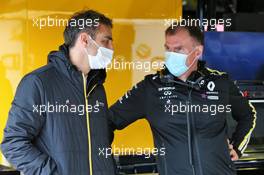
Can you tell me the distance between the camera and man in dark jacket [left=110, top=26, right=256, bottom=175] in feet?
6.63

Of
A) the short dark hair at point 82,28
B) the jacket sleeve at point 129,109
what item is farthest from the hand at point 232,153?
the short dark hair at point 82,28

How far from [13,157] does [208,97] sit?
967mm

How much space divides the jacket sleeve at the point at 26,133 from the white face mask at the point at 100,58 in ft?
0.86

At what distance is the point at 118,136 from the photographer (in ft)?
9.37

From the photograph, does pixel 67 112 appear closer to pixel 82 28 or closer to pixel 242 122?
pixel 82 28

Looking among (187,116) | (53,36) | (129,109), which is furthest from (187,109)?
(53,36)

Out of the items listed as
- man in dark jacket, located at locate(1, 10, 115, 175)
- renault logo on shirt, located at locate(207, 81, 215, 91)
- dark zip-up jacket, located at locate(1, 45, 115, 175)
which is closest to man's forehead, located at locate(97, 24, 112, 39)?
man in dark jacket, located at locate(1, 10, 115, 175)

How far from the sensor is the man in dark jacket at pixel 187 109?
202 centimetres

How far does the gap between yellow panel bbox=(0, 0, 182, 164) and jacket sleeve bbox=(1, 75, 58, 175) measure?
100 centimetres

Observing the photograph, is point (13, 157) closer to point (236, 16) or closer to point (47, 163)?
point (47, 163)

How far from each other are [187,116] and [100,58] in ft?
1.63

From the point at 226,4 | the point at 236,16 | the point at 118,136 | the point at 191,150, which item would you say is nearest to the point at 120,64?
the point at 118,136

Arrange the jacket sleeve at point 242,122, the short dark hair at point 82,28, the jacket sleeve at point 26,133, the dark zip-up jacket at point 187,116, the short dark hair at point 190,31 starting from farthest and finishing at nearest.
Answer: the jacket sleeve at point 242,122 → the short dark hair at point 190,31 → the dark zip-up jacket at point 187,116 → the short dark hair at point 82,28 → the jacket sleeve at point 26,133

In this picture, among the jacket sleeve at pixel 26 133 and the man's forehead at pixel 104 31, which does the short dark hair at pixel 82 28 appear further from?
the jacket sleeve at pixel 26 133
